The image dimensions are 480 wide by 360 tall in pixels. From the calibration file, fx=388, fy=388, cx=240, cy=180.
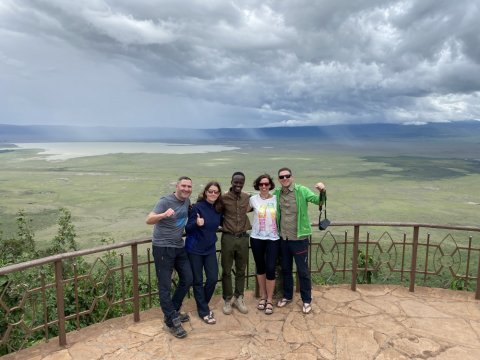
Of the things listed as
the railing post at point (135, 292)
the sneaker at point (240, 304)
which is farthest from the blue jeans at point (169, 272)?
the sneaker at point (240, 304)

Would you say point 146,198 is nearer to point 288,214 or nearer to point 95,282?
point 95,282

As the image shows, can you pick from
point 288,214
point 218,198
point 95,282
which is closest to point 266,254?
point 288,214

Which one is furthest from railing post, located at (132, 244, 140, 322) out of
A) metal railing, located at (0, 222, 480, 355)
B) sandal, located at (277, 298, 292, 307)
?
sandal, located at (277, 298, 292, 307)

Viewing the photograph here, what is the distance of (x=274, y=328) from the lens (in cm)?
410

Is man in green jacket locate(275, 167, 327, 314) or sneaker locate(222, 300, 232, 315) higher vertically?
man in green jacket locate(275, 167, 327, 314)

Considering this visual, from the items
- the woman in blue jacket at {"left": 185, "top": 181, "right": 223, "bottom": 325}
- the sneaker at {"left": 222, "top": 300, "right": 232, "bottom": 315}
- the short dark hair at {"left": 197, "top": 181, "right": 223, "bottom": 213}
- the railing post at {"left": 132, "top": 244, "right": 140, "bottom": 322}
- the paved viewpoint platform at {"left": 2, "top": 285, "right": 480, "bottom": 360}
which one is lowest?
the paved viewpoint platform at {"left": 2, "top": 285, "right": 480, "bottom": 360}

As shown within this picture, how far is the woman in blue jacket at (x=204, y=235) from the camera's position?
403 centimetres

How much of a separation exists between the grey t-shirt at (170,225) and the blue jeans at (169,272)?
7 cm

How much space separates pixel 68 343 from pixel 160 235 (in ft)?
4.63

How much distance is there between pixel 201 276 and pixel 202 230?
1.79 feet

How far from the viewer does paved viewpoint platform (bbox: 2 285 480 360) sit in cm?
364

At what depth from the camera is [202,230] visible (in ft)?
13.3

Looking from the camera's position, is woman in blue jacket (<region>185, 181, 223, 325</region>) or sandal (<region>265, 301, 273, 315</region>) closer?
woman in blue jacket (<region>185, 181, 223, 325</region>)

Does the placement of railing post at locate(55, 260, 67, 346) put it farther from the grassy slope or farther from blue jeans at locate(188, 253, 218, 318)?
the grassy slope
